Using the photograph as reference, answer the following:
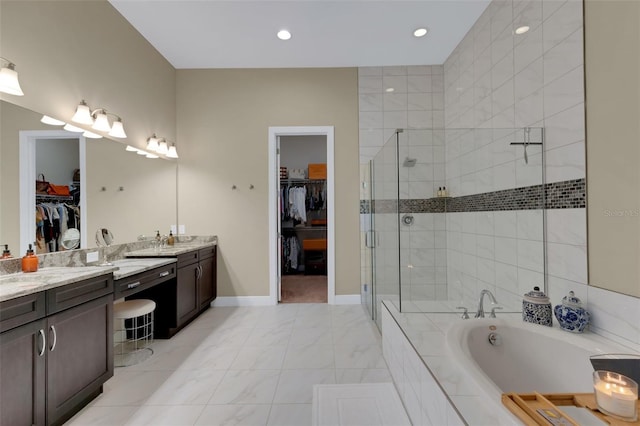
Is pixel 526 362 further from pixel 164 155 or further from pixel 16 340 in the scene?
pixel 164 155

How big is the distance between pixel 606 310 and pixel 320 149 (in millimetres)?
5129

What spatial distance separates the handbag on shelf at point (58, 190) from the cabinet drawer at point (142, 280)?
802mm

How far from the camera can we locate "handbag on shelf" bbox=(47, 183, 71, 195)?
77.7 inches

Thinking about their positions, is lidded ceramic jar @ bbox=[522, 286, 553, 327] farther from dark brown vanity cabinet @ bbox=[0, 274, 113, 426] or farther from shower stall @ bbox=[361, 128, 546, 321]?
dark brown vanity cabinet @ bbox=[0, 274, 113, 426]

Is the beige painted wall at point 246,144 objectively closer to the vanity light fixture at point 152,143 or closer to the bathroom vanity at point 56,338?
the vanity light fixture at point 152,143

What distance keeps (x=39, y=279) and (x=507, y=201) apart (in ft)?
10.3

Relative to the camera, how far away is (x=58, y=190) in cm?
204

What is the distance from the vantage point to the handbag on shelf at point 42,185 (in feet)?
Result: 6.17

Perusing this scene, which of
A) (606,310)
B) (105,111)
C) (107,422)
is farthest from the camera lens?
(105,111)

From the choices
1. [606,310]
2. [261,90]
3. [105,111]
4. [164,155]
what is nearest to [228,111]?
[261,90]

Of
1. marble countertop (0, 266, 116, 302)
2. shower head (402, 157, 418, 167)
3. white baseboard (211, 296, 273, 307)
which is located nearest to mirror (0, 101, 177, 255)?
marble countertop (0, 266, 116, 302)

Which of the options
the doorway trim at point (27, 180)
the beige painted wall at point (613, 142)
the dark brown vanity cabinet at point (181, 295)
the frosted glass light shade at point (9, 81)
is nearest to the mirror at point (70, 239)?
the doorway trim at point (27, 180)

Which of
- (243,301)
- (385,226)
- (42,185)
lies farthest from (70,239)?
(385,226)

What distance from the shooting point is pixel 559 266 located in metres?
1.68
